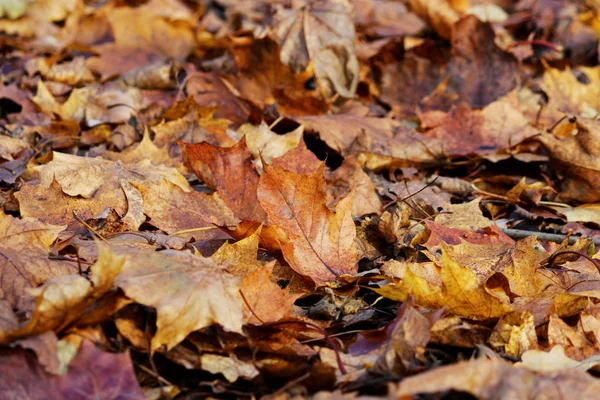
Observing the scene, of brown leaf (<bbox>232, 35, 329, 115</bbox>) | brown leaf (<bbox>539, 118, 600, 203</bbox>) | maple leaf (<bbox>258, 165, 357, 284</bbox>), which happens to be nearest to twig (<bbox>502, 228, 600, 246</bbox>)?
brown leaf (<bbox>539, 118, 600, 203</bbox>)

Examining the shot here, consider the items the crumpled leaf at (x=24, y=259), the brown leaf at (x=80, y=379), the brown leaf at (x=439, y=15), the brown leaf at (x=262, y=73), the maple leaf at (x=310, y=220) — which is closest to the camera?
the brown leaf at (x=80, y=379)

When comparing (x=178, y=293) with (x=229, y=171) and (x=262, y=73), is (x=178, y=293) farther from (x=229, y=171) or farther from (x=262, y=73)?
(x=262, y=73)

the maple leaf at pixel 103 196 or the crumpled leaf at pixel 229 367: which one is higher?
the maple leaf at pixel 103 196

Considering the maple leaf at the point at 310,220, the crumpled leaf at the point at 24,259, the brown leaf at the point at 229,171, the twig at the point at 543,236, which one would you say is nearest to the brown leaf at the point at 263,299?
the maple leaf at the point at 310,220

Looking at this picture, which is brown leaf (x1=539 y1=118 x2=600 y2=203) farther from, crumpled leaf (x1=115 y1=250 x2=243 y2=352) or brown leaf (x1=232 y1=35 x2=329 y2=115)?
crumpled leaf (x1=115 y1=250 x2=243 y2=352)

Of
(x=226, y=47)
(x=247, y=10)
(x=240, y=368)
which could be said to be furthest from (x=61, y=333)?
(x=247, y=10)

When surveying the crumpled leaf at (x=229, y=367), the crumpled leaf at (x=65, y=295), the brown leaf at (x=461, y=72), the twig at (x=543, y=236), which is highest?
the crumpled leaf at (x=65, y=295)

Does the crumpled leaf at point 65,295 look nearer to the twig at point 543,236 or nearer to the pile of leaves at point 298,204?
the pile of leaves at point 298,204
